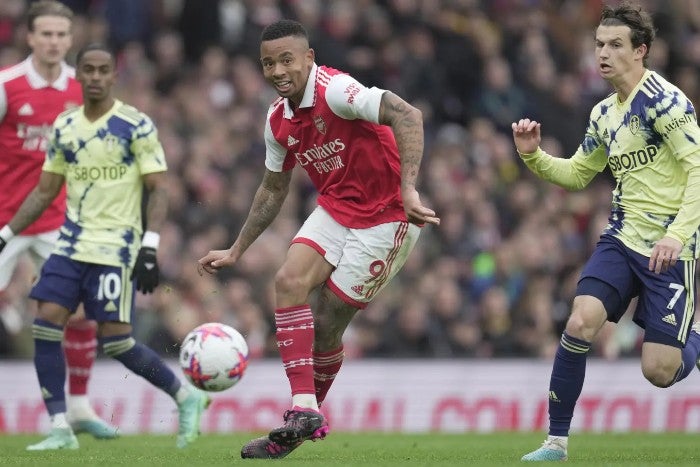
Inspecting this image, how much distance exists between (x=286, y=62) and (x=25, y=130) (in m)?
3.33

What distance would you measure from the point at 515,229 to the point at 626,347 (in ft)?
6.96

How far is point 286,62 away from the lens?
856cm

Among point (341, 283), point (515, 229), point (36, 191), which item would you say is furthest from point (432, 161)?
point (341, 283)

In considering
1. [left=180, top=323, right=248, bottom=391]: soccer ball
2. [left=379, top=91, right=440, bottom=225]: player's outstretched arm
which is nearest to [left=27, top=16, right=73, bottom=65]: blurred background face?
[left=180, top=323, right=248, bottom=391]: soccer ball

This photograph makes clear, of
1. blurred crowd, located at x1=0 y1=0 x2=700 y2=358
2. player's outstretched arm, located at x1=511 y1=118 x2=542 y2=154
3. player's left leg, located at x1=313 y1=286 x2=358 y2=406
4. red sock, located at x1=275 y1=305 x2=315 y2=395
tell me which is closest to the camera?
red sock, located at x1=275 y1=305 x2=315 y2=395

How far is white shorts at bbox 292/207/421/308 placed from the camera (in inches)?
346

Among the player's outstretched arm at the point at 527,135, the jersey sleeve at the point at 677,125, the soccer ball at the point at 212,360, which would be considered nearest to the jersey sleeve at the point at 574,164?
the player's outstretched arm at the point at 527,135

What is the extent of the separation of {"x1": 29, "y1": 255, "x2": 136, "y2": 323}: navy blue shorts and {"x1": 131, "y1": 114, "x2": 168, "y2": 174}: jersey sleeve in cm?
75

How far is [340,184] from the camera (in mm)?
8914

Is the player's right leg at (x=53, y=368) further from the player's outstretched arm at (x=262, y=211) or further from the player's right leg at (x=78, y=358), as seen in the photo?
the player's outstretched arm at (x=262, y=211)

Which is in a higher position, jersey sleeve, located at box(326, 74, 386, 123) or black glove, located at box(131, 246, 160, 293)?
jersey sleeve, located at box(326, 74, 386, 123)

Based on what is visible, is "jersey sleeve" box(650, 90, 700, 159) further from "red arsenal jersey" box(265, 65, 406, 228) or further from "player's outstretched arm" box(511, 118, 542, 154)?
"red arsenal jersey" box(265, 65, 406, 228)

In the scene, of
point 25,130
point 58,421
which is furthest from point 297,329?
point 25,130

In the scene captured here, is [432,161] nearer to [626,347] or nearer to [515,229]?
[515,229]
